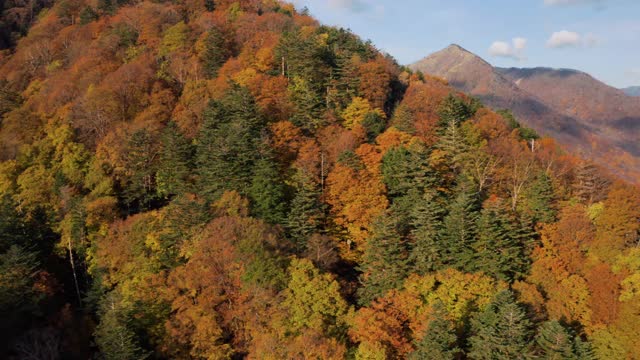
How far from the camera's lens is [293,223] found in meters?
41.1

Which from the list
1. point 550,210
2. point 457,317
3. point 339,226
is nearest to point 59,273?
point 339,226

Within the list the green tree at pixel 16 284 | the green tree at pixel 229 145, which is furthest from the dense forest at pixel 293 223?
the green tree at pixel 229 145

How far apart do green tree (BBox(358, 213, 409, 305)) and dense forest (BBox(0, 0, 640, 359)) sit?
0.52 feet

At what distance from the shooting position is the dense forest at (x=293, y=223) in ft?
108

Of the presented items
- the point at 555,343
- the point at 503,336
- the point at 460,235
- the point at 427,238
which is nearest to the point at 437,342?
the point at 503,336

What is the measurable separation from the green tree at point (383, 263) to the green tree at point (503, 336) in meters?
7.36

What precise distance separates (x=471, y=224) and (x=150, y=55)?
53.2 m

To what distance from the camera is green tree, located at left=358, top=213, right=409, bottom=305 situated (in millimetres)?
36875

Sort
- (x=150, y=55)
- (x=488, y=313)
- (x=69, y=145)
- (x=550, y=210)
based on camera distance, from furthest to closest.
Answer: (x=150, y=55) < (x=69, y=145) < (x=550, y=210) < (x=488, y=313)

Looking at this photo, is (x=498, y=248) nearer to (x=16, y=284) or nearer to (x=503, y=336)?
(x=503, y=336)

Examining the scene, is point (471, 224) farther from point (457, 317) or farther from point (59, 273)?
point (59, 273)

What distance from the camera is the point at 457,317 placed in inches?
1355

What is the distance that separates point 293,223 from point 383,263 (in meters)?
8.58

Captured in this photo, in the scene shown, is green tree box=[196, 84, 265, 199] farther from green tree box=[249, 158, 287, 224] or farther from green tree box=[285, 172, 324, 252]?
green tree box=[285, 172, 324, 252]
